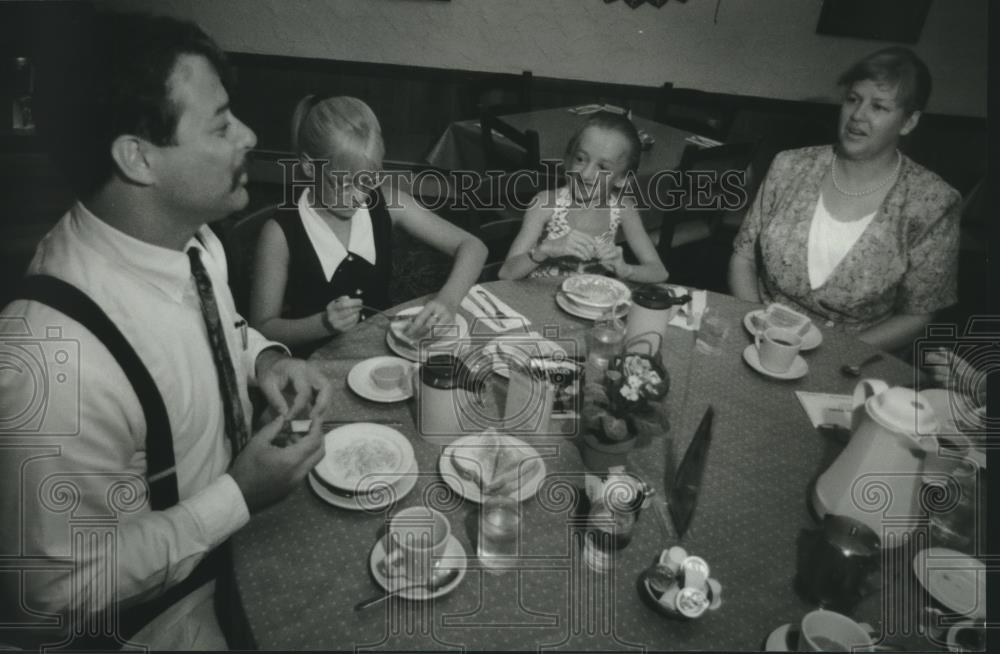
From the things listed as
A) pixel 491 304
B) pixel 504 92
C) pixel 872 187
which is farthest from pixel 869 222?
pixel 504 92

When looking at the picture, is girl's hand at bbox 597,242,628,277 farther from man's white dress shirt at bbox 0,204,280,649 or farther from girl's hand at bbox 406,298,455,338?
man's white dress shirt at bbox 0,204,280,649

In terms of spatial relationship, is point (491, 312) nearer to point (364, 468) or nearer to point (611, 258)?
point (611, 258)

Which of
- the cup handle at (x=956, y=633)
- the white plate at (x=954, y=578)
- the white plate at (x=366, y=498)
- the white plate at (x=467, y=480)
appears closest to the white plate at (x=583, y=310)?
the white plate at (x=467, y=480)

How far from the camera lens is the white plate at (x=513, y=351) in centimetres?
160

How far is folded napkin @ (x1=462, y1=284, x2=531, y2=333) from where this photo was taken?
1.86 m

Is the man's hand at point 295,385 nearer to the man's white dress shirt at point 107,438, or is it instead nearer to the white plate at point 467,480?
the man's white dress shirt at point 107,438

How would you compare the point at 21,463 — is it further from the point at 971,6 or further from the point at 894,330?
the point at 971,6

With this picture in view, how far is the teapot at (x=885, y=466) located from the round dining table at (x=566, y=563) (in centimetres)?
7

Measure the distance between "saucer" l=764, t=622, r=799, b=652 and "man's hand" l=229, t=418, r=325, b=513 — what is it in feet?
2.99

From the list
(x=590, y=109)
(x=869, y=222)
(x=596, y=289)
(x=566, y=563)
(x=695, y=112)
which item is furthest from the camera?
(x=695, y=112)

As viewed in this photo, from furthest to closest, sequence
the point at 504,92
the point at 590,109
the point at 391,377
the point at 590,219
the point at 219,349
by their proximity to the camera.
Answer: the point at 504,92, the point at 590,109, the point at 590,219, the point at 391,377, the point at 219,349

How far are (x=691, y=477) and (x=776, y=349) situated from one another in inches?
26.7

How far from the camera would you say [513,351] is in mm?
1657

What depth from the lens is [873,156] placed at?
2.35 m
